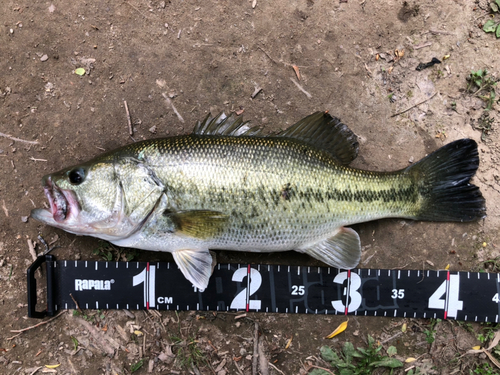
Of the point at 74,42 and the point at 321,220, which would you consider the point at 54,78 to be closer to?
the point at 74,42

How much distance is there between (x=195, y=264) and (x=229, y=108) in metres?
1.46

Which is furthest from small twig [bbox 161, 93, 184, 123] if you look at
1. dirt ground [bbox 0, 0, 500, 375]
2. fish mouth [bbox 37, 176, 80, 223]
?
fish mouth [bbox 37, 176, 80, 223]

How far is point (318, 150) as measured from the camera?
105 inches

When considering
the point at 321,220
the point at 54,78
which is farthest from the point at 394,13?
the point at 54,78

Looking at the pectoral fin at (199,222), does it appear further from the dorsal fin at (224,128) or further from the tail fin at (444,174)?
the tail fin at (444,174)

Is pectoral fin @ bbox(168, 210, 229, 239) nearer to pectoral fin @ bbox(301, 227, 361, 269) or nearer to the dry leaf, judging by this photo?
pectoral fin @ bbox(301, 227, 361, 269)

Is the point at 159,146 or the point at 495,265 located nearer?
the point at 159,146

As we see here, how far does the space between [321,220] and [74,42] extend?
2.79 meters

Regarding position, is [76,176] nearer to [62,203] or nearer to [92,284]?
[62,203]

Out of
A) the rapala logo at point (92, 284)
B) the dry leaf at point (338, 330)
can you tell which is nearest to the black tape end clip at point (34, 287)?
the rapala logo at point (92, 284)

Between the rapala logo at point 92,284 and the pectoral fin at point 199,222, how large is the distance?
1006mm

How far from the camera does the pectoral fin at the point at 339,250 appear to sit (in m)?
2.73

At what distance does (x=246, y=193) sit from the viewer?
2.40 meters

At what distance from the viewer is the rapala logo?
2.88 meters
